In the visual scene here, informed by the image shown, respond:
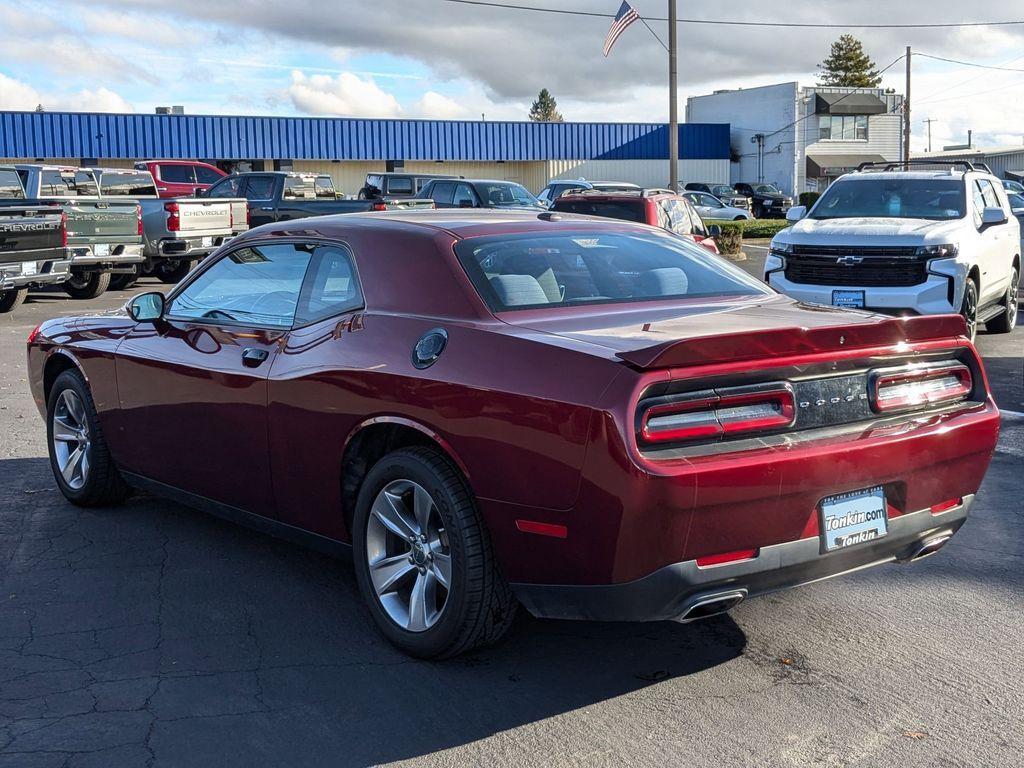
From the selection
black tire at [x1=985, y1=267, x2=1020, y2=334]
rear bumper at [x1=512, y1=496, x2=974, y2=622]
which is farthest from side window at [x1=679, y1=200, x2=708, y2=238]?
rear bumper at [x1=512, y1=496, x2=974, y2=622]

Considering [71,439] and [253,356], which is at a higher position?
[253,356]

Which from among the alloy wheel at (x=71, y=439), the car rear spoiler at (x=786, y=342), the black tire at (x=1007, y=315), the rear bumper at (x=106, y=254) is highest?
the rear bumper at (x=106, y=254)

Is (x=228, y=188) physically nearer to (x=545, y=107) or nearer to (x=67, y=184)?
(x=67, y=184)

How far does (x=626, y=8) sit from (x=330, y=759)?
86.1 feet

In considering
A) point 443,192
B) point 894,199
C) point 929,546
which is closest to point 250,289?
point 929,546

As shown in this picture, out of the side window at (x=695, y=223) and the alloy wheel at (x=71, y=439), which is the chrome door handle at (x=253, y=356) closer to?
the alloy wheel at (x=71, y=439)

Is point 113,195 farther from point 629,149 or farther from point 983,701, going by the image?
point 629,149

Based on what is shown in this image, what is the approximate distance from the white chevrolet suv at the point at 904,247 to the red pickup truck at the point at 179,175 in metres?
20.2

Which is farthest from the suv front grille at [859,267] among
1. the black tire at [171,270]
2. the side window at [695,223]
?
the black tire at [171,270]

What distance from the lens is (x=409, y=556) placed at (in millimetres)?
4230

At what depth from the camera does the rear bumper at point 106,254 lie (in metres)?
18.1

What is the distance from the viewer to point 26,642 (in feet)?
14.5

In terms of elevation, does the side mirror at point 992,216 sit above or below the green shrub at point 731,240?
below

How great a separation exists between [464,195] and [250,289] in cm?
1947
